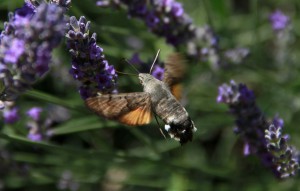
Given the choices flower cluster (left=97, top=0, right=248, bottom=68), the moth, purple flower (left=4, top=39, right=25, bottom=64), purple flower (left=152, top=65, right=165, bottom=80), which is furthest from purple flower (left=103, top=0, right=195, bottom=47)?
purple flower (left=4, top=39, right=25, bottom=64)

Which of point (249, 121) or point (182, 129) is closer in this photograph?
point (182, 129)

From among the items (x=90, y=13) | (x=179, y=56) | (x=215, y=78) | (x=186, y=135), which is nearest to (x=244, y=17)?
(x=215, y=78)

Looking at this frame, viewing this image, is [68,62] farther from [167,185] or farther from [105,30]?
[167,185]

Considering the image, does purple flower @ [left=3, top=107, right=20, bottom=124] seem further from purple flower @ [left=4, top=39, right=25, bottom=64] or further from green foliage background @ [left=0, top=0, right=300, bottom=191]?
purple flower @ [left=4, top=39, right=25, bottom=64]

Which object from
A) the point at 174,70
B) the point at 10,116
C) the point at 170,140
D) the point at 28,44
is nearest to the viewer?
the point at 28,44

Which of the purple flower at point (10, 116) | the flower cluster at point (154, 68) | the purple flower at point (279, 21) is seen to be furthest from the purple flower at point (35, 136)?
the purple flower at point (279, 21)

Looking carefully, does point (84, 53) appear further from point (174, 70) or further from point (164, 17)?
point (164, 17)

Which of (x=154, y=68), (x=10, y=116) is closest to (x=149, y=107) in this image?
(x=154, y=68)
